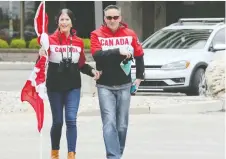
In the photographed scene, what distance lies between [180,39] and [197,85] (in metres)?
1.68

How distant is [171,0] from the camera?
3089cm

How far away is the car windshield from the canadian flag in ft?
27.4

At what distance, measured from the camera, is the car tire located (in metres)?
14.5

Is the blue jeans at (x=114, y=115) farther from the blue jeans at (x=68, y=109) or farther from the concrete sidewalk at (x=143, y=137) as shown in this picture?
the concrete sidewalk at (x=143, y=137)

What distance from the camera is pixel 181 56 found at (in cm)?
1477

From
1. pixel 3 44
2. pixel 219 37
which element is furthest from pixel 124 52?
pixel 3 44

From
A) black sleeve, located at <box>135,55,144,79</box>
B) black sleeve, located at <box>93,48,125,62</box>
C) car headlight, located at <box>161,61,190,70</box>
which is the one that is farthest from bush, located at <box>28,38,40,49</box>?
black sleeve, located at <box>93,48,125,62</box>

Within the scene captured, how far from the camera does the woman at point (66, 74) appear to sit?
748cm

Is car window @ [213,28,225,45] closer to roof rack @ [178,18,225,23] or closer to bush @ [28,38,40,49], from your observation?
roof rack @ [178,18,225,23]

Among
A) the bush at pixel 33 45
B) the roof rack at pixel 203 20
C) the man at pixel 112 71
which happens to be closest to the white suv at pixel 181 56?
the roof rack at pixel 203 20

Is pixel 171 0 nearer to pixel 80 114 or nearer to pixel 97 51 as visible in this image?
pixel 80 114

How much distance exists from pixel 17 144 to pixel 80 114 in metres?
2.64

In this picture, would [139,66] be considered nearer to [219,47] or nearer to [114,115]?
[114,115]

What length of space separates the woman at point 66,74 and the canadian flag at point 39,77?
105 mm
